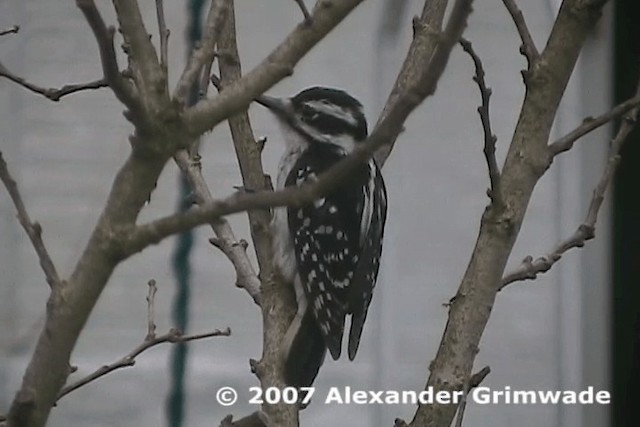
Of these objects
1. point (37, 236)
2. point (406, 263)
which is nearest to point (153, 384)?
point (406, 263)

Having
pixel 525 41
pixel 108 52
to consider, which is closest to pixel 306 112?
pixel 525 41

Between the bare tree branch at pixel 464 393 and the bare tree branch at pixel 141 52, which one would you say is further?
the bare tree branch at pixel 464 393

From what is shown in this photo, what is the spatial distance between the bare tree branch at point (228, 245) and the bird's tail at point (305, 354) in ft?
0.16

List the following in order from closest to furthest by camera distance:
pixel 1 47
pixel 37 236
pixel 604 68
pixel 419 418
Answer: pixel 37 236
pixel 419 418
pixel 1 47
pixel 604 68

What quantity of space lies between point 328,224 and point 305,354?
19 cm

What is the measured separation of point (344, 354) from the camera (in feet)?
5.03

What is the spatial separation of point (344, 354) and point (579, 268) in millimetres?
371

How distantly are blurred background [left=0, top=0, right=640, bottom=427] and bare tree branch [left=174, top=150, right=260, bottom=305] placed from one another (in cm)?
51

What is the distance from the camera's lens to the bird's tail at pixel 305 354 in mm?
935

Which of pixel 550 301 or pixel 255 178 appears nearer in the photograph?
pixel 255 178

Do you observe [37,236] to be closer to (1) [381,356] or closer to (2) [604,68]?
(1) [381,356]

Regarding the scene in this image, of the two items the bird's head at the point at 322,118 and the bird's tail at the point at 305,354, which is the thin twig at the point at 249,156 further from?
the bird's head at the point at 322,118

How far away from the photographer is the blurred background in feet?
4.97

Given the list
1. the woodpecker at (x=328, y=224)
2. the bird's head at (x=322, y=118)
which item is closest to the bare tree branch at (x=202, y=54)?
the woodpecker at (x=328, y=224)
